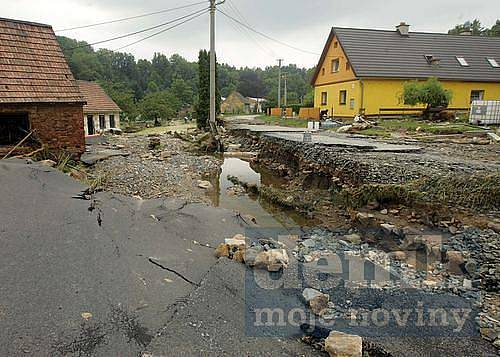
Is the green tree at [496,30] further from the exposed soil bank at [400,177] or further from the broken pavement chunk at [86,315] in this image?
the broken pavement chunk at [86,315]

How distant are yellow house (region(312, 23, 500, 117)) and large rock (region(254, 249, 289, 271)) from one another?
20.0 meters

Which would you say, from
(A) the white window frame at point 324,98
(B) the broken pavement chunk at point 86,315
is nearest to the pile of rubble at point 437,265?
(B) the broken pavement chunk at point 86,315

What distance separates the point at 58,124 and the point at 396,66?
70.2 ft

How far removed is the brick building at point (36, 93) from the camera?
10531 mm

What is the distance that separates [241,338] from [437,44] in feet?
97.8

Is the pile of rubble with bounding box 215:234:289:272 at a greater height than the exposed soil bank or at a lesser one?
lesser

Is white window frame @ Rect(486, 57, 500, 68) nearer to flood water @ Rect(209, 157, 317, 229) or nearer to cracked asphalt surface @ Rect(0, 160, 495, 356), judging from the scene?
flood water @ Rect(209, 157, 317, 229)

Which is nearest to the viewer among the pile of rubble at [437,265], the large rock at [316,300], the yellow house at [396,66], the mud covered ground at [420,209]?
the large rock at [316,300]

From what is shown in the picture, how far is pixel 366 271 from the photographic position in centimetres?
520

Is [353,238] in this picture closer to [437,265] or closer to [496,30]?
[437,265]

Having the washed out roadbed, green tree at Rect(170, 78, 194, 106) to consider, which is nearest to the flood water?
the washed out roadbed

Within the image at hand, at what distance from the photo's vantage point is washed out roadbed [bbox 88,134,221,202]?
32.4 feet

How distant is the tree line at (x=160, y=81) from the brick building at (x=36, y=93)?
55.8ft

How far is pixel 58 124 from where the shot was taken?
11.2 meters
